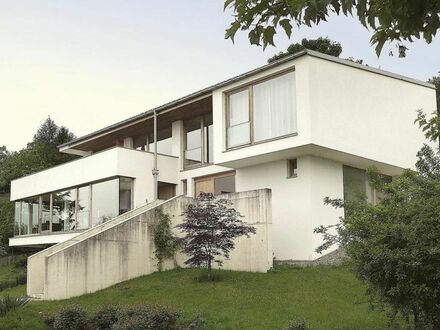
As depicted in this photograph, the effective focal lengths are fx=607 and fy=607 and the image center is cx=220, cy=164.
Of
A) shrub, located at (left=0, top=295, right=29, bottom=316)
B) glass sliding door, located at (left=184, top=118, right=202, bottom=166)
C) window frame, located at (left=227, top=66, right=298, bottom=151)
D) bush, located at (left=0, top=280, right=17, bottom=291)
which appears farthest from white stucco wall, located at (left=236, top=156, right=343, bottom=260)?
bush, located at (left=0, top=280, right=17, bottom=291)

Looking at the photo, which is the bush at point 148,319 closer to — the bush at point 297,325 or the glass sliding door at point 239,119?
the bush at point 297,325

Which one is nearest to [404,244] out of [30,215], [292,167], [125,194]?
[292,167]

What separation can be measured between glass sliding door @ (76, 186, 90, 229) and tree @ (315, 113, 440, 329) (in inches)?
746

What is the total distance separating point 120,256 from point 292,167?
7.22 m

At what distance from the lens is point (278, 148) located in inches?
838

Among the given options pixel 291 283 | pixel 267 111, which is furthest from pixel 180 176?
pixel 291 283

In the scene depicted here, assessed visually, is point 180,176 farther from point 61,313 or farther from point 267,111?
point 61,313

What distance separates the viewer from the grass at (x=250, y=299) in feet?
41.8

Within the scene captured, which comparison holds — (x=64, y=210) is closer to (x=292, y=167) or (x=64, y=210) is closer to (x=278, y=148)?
(x=292, y=167)

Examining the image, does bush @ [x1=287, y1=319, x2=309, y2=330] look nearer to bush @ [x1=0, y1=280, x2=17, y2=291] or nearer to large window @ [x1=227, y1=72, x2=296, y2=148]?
large window @ [x1=227, y1=72, x2=296, y2=148]

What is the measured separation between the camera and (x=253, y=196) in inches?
814

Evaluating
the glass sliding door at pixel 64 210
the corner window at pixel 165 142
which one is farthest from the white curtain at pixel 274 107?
the glass sliding door at pixel 64 210

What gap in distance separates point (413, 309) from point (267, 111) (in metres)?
13.5

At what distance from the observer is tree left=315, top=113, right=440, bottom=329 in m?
9.06
